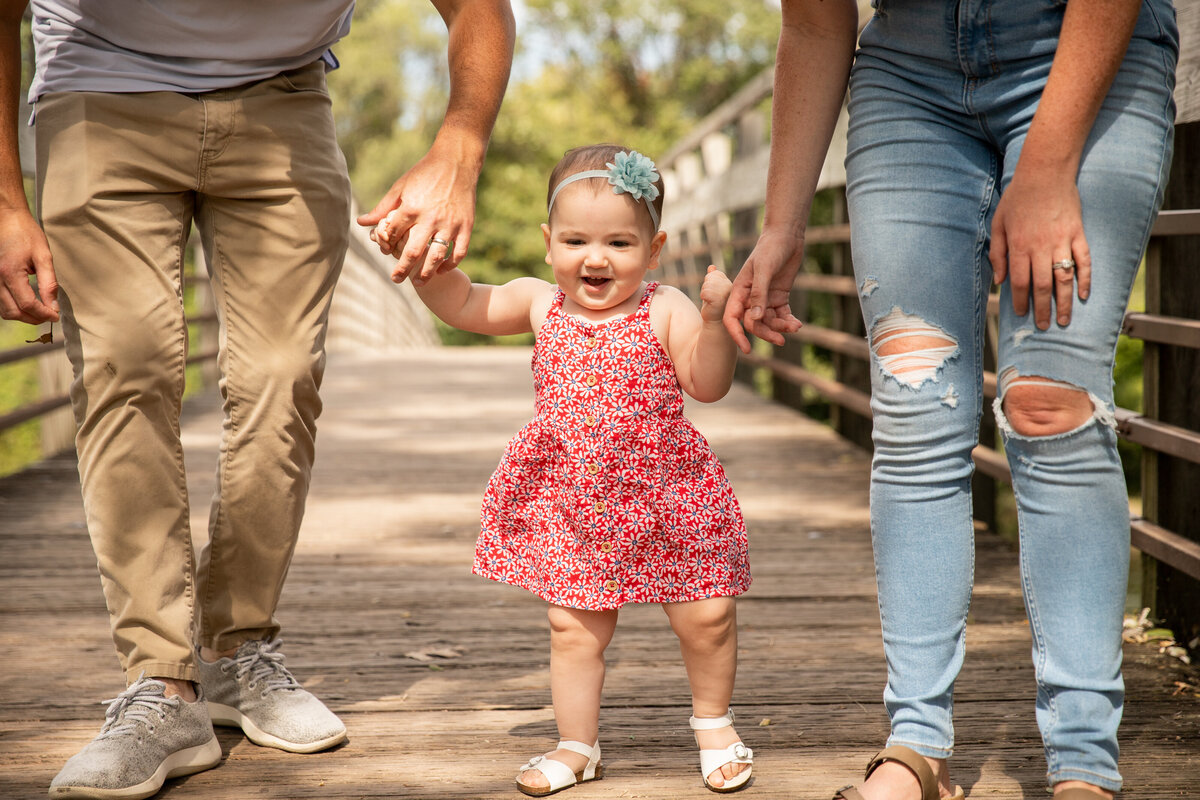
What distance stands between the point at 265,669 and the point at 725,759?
811 millimetres

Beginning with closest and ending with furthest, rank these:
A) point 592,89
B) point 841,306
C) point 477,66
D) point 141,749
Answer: point 141,749 → point 477,66 → point 841,306 → point 592,89

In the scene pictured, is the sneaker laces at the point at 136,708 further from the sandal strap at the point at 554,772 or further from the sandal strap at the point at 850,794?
the sandal strap at the point at 850,794

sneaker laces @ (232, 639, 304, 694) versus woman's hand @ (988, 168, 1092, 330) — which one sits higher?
woman's hand @ (988, 168, 1092, 330)

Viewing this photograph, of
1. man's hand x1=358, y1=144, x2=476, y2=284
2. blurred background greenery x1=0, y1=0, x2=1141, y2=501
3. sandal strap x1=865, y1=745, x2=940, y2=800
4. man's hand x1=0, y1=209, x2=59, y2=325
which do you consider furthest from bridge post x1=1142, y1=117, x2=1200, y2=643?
blurred background greenery x1=0, y1=0, x2=1141, y2=501

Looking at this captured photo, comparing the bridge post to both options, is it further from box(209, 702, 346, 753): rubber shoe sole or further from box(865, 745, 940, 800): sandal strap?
box(209, 702, 346, 753): rubber shoe sole

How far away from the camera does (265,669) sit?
7.07ft

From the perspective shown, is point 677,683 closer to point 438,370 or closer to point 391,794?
point 391,794

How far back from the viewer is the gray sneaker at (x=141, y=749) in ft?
6.00

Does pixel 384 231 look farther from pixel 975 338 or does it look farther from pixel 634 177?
pixel 975 338

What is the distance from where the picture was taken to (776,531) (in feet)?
12.2

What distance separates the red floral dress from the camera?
1916 mm

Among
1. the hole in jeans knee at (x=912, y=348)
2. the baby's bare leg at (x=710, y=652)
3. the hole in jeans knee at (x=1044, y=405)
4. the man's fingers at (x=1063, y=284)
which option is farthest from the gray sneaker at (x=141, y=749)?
the man's fingers at (x=1063, y=284)

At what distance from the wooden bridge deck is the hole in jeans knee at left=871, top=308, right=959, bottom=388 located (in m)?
0.64

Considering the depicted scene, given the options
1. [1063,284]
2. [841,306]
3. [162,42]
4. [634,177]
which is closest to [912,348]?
[1063,284]
